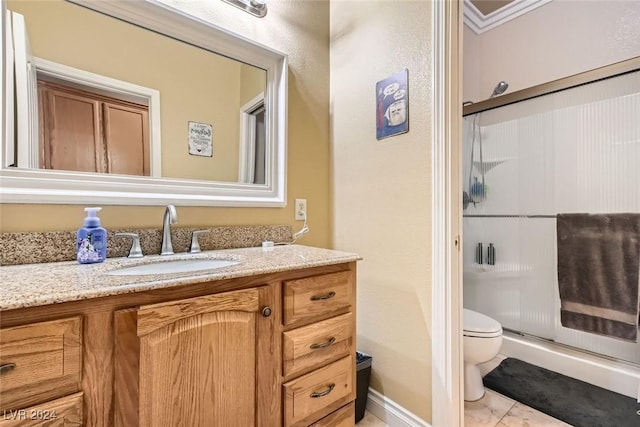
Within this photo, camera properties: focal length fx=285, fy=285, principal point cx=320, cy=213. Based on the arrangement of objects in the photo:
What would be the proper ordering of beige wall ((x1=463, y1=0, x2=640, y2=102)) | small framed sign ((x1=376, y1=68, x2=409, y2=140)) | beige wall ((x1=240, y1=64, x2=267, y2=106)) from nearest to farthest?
small framed sign ((x1=376, y1=68, x2=409, y2=140))
beige wall ((x1=240, y1=64, x2=267, y2=106))
beige wall ((x1=463, y1=0, x2=640, y2=102))

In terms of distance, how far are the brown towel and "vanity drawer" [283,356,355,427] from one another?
1.52 m

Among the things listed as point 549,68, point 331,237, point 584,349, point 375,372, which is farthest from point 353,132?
point 584,349

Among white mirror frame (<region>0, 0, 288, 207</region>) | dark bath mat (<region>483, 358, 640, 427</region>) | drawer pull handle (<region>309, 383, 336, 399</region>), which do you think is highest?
white mirror frame (<region>0, 0, 288, 207</region>)

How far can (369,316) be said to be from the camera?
1.50 m

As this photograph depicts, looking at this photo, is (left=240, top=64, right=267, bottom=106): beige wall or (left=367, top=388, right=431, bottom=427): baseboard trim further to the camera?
(left=240, top=64, right=267, bottom=106): beige wall

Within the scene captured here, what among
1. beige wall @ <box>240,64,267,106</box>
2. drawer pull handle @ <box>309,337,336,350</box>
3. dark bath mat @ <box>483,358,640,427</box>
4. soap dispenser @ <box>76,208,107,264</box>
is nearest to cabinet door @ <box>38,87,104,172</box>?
soap dispenser @ <box>76,208,107,264</box>

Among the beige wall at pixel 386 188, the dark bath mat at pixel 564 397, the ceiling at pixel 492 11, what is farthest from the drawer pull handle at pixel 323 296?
the ceiling at pixel 492 11

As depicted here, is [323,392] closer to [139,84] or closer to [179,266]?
[179,266]

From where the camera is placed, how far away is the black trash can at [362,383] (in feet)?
4.49

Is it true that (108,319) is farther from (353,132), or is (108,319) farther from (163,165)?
(353,132)

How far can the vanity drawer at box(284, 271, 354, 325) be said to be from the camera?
0.93 metres

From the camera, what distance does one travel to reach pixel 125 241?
109 cm

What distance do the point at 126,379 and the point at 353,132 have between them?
4.60ft

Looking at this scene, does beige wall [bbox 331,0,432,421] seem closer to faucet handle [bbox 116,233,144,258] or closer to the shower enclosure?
faucet handle [bbox 116,233,144,258]
